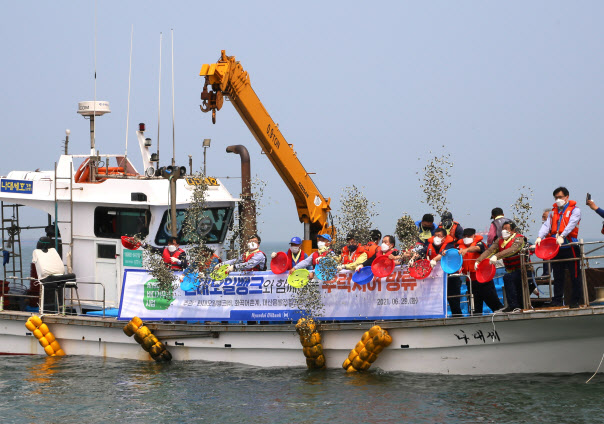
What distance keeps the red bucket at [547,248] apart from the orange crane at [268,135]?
5.98 meters

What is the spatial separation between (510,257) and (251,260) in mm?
4552

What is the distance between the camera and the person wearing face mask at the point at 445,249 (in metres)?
13.4

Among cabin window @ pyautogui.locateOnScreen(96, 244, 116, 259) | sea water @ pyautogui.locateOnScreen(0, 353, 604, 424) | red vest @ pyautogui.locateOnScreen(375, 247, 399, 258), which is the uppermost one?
cabin window @ pyautogui.locateOnScreen(96, 244, 116, 259)

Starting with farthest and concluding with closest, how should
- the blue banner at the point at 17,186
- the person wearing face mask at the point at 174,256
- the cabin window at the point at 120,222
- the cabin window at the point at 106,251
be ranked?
1. the blue banner at the point at 17,186
2. the cabin window at the point at 106,251
3. the cabin window at the point at 120,222
4. the person wearing face mask at the point at 174,256

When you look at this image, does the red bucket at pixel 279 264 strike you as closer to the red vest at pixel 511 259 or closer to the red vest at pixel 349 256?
the red vest at pixel 349 256

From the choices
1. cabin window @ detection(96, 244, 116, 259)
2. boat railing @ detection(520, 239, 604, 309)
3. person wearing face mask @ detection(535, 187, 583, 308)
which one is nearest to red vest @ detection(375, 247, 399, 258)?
boat railing @ detection(520, 239, 604, 309)

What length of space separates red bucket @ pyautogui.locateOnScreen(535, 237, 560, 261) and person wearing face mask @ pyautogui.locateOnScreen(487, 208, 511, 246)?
0.72 meters

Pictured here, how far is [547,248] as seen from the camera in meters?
12.4

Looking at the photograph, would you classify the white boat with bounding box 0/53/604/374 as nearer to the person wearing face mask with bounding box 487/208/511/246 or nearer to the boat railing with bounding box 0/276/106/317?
the boat railing with bounding box 0/276/106/317

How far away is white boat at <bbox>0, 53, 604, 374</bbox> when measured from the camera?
12.9 meters

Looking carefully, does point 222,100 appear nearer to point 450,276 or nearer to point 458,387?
point 450,276

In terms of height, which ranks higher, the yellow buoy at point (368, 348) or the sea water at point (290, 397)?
the yellow buoy at point (368, 348)

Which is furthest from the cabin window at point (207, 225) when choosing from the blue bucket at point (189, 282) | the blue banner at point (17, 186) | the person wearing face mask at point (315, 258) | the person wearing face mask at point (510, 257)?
the person wearing face mask at point (510, 257)

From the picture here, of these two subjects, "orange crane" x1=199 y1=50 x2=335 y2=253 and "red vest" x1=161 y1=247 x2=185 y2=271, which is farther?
"orange crane" x1=199 y1=50 x2=335 y2=253
